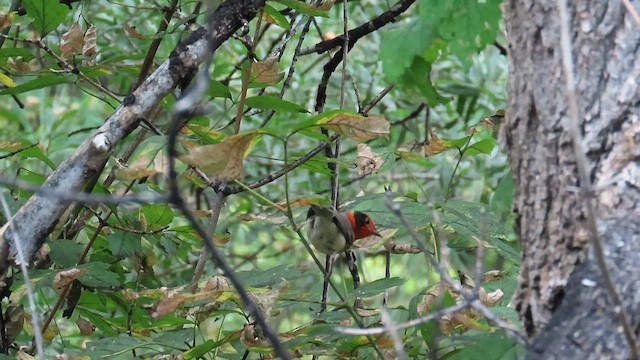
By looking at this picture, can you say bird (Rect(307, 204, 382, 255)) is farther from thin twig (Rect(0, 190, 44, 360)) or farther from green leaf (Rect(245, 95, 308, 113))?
thin twig (Rect(0, 190, 44, 360))

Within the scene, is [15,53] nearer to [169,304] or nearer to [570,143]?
[169,304]

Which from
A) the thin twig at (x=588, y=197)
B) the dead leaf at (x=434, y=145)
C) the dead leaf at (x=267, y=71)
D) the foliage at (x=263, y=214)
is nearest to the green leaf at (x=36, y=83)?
the foliage at (x=263, y=214)

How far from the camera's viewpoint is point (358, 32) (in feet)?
6.82

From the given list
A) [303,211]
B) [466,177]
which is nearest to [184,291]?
[303,211]

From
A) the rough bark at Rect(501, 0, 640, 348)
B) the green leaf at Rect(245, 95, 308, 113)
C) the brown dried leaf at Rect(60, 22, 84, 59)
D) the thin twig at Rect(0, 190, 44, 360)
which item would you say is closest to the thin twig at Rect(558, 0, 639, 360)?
the rough bark at Rect(501, 0, 640, 348)

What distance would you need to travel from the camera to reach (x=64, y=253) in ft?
6.02

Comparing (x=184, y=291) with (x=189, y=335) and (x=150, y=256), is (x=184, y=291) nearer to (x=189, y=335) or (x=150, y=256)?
(x=189, y=335)

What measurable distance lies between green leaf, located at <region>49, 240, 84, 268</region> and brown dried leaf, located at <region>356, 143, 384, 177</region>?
2.30 feet

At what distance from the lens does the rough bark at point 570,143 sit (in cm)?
89

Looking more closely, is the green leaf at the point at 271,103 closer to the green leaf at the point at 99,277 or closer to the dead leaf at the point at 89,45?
the dead leaf at the point at 89,45

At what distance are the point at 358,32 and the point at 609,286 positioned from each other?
4.66ft

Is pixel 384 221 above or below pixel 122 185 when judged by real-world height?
below

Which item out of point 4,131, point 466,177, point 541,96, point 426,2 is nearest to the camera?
point 541,96

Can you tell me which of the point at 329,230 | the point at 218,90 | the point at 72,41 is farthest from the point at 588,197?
the point at 72,41
